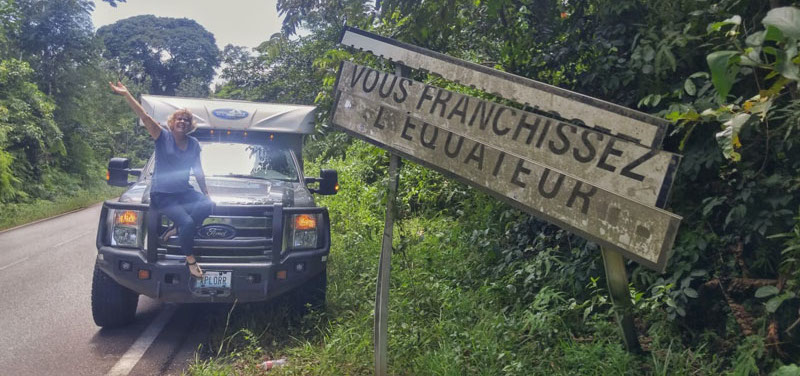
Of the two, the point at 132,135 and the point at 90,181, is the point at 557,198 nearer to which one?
the point at 90,181

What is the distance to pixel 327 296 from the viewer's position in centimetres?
605

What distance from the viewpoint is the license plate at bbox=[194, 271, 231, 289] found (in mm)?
5059

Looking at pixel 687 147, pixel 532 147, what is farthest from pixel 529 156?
pixel 687 147

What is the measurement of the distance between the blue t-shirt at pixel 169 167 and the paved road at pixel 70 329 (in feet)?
4.50

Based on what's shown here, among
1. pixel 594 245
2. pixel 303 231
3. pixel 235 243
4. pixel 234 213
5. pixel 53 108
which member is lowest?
pixel 53 108

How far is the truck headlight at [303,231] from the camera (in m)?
5.41

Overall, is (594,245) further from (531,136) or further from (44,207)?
(44,207)

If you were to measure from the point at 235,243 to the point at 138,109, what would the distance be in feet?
4.40

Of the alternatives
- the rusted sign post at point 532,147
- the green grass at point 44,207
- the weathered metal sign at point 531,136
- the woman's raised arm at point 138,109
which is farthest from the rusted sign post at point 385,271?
the green grass at point 44,207

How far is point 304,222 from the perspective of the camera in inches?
Result: 215

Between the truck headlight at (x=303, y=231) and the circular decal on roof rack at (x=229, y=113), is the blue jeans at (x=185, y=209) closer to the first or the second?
the truck headlight at (x=303, y=231)

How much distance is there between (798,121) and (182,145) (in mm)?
4513

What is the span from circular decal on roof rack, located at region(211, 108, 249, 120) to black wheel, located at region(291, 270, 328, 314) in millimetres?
2359

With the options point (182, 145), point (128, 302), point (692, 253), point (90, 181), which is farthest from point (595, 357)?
point (90, 181)
